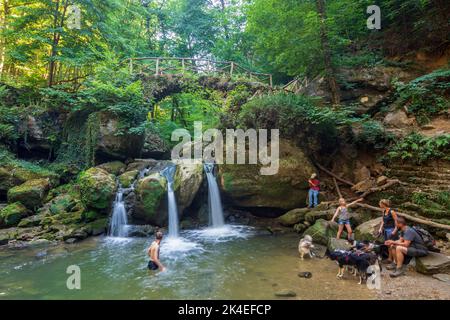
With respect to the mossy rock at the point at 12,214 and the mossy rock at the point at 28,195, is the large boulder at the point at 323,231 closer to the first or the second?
the mossy rock at the point at 28,195

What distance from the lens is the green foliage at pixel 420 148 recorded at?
9.24 meters

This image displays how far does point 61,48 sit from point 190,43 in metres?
15.1

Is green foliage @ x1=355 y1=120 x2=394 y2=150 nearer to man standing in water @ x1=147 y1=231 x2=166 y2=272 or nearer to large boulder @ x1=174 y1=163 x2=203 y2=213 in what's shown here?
large boulder @ x1=174 y1=163 x2=203 y2=213

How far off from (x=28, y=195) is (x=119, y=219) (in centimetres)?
403

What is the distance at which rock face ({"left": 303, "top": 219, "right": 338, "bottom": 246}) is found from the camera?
28.8 feet

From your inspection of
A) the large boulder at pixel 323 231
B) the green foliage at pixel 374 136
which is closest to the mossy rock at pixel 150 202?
the large boulder at pixel 323 231

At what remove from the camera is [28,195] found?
1107 cm

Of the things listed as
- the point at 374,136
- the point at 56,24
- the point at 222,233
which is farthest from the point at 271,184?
the point at 56,24

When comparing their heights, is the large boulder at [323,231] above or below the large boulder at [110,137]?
below

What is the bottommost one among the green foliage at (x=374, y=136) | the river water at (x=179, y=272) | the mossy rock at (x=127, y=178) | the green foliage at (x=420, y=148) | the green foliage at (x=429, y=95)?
the river water at (x=179, y=272)

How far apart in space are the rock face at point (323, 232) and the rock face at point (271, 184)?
8.99 feet

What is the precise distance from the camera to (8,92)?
48.5 ft

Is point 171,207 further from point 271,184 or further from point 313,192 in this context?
point 313,192

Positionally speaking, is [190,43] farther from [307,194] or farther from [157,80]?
[307,194]
